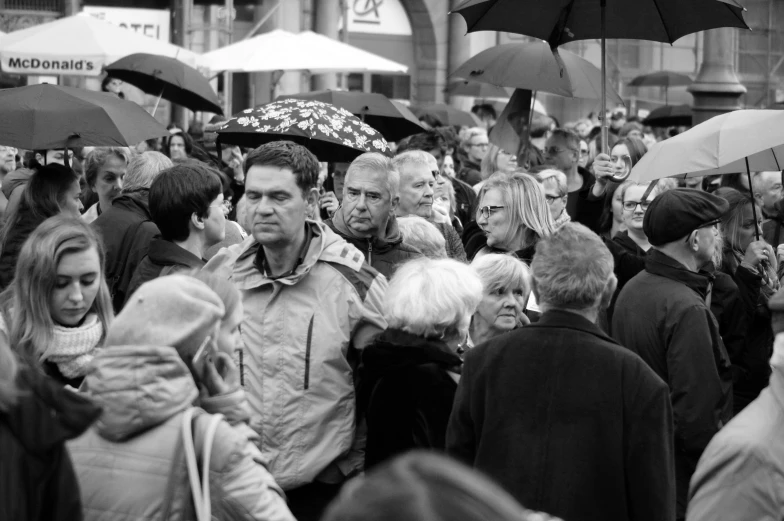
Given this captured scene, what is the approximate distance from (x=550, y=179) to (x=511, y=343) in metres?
3.51

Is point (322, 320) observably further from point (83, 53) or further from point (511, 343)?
point (83, 53)

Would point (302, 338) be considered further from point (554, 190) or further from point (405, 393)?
point (554, 190)

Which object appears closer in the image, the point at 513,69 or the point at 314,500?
the point at 314,500

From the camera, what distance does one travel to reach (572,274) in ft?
12.3

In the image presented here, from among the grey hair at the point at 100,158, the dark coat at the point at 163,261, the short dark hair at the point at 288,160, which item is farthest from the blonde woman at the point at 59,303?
the grey hair at the point at 100,158

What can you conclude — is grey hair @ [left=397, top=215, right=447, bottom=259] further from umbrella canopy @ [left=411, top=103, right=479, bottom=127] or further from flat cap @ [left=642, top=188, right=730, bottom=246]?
umbrella canopy @ [left=411, top=103, right=479, bottom=127]

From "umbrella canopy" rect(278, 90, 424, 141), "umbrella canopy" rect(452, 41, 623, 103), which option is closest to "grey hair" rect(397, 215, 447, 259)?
"umbrella canopy" rect(452, 41, 623, 103)

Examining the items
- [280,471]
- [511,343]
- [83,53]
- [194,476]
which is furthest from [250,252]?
[83,53]

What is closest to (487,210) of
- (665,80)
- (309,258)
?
(309,258)

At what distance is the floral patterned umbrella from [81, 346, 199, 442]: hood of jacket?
3.71m

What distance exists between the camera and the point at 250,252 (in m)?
4.36

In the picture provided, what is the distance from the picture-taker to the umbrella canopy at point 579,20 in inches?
275

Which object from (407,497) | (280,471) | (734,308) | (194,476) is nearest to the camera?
(407,497)

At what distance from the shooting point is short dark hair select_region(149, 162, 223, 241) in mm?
5012
